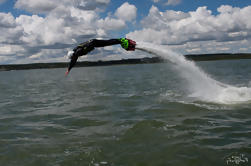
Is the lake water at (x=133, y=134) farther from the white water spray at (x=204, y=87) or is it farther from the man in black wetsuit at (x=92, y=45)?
the man in black wetsuit at (x=92, y=45)

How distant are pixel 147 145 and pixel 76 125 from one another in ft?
17.8

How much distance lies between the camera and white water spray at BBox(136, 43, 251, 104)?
58.9ft

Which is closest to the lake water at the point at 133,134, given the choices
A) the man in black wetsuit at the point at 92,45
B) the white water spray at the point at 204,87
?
the white water spray at the point at 204,87

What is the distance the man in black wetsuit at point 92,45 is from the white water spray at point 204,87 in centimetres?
80

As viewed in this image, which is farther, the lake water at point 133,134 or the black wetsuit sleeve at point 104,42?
the black wetsuit sleeve at point 104,42

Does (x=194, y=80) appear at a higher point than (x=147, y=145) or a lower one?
higher

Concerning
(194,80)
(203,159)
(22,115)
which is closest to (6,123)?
(22,115)

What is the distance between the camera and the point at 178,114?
14.9 meters

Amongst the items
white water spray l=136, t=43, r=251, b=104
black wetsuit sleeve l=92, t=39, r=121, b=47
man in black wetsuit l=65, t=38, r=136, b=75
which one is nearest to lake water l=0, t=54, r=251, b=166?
white water spray l=136, t=43, r=251, b=104

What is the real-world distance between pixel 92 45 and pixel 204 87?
1264cm

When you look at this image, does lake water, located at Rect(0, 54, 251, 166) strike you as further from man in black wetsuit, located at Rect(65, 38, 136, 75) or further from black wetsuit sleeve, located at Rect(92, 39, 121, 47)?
black wetsuit sleeve, located at Rect(92, 39, 121, 47)

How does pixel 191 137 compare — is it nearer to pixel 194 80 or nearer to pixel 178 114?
pixel 178 114

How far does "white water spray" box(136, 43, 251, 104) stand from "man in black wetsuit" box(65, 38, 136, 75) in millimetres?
802

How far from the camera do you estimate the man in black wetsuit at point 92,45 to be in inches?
578
